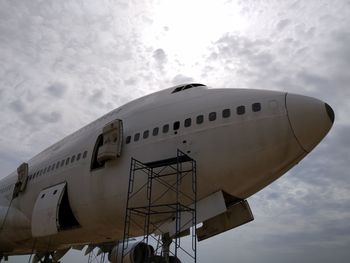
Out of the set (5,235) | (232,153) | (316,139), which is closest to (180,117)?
(232,153)

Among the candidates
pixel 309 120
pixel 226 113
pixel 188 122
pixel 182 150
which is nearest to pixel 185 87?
pixel 188 122

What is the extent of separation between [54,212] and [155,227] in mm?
4611

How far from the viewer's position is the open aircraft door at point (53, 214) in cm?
1423

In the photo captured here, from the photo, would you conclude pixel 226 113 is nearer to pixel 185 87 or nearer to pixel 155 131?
pixel 155 131

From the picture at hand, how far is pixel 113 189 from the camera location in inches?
510

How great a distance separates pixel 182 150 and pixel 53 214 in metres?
6.43

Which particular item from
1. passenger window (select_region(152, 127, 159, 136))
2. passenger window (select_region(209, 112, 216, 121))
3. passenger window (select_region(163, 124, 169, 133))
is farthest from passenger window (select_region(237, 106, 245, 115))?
passenger window (select_region(152, 127, 159, 136))

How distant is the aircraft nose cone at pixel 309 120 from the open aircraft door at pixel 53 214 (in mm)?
9618

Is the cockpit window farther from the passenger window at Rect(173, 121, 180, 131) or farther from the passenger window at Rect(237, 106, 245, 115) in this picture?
the passenger window at Rect(237, 106, 245, 115)

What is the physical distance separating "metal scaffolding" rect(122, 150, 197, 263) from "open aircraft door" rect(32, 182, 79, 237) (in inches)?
140

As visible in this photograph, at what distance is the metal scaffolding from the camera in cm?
1113

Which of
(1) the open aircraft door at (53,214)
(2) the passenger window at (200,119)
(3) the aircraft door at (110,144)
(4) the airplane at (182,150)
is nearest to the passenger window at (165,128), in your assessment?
Result: (4) the airplane at (182,150)

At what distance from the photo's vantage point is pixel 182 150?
1151cm

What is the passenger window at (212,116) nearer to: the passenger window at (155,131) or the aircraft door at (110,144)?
the passenger window at (155,131)
